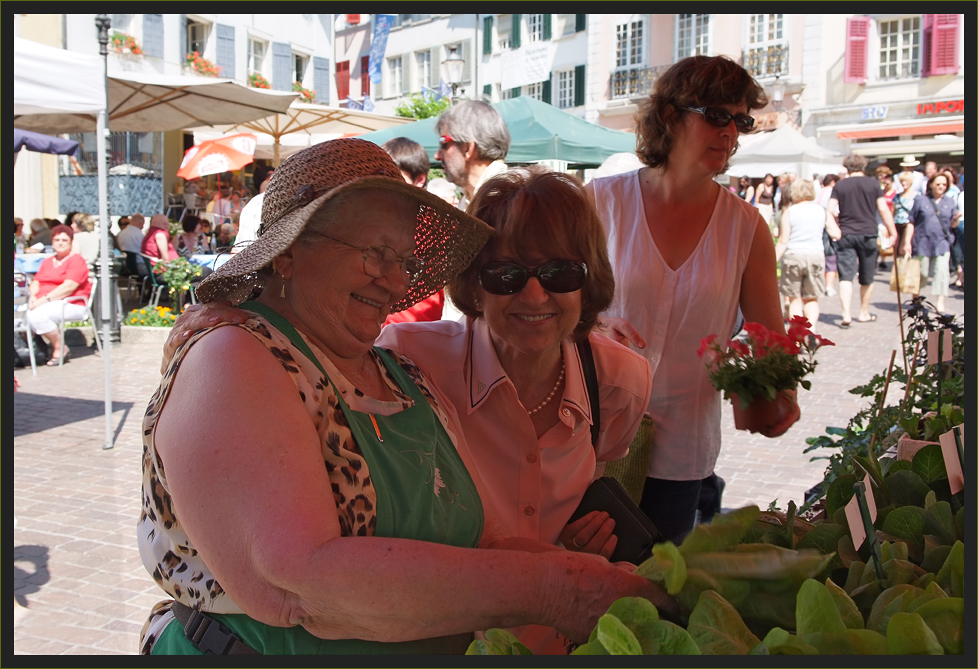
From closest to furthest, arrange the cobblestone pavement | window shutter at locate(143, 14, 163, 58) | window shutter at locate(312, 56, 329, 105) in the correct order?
the cobblestone pavement < window shutter at locate(143, 14, 163, 58) < window shutter at locate(312, 56, 329, 105)

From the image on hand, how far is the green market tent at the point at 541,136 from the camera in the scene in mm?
8484

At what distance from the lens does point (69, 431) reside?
20.9 ft

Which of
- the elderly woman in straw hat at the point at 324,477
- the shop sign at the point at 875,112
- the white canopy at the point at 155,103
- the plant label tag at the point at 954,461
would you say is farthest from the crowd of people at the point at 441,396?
Answer: the shop sign at the point at 875,112

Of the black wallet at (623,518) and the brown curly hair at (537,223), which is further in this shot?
the brown curly hair at (537,223)

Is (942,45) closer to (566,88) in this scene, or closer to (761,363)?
(566,88)

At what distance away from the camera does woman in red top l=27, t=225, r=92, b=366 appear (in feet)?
27.4

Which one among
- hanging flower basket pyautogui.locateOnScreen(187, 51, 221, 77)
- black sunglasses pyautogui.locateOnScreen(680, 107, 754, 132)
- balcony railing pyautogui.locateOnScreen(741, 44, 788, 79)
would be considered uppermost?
balcony railing pyautogui.locateOnScreen(741, 44, 788, 79)

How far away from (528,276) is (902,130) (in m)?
21.3

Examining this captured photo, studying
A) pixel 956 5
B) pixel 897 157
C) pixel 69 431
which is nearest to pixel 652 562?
pixel 956 5

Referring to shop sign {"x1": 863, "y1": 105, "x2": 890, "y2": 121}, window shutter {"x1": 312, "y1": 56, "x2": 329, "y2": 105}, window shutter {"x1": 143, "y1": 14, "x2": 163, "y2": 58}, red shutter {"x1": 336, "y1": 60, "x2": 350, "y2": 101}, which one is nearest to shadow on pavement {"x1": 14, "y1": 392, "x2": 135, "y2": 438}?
window shutter {"x1": 143, "y1": 14, "x2": 163, "y2": 58}

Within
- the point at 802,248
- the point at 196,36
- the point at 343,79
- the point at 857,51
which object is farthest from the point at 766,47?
the point at 802,248

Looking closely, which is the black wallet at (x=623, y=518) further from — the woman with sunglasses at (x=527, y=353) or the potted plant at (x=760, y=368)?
the potted plant at (x=760, y=368)

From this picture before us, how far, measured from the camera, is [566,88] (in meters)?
30.2

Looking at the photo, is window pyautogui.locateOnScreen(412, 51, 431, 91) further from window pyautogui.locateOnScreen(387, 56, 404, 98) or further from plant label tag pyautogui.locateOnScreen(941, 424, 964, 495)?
plant label tag pyautogui.locateOnScreen(941, 424, 964, 495)
